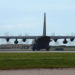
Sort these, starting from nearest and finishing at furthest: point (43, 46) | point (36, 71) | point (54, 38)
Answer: point (36, 71), point (43, 46), point (54, 38)

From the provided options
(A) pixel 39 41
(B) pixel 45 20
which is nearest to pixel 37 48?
(A) pixel 39 41

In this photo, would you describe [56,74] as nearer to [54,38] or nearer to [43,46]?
[43,46]

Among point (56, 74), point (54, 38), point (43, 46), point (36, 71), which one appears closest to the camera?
point (56, 74)

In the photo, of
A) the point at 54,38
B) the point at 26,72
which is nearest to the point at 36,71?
the point at 26,72

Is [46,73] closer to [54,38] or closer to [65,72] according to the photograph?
[65,72]

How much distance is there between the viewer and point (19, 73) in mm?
16656

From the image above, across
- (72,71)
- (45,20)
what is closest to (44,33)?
(45,20)

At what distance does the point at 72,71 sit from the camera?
57.5 feet

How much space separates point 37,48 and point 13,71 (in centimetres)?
4552

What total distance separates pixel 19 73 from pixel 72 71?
3.14 metres

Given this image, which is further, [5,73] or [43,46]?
[43,46]

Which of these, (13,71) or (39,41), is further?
(39,41)

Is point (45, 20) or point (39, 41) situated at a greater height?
point (45, 20)

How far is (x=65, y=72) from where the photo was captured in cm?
1714
